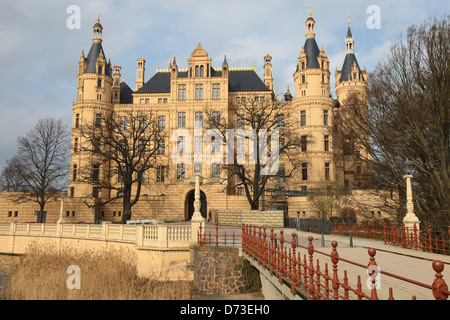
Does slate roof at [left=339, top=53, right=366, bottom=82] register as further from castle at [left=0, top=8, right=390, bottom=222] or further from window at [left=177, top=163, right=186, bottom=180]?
window at [left=177, top=163, right=186, bottom=180]

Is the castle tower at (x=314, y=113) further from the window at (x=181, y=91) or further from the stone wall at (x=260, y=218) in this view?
the stone wall at (x=260, y=218)

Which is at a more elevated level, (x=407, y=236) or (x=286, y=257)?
(x=286, y=257)

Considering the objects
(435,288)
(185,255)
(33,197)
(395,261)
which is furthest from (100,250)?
(33,197)

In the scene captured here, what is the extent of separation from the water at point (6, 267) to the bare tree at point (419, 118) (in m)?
22.1

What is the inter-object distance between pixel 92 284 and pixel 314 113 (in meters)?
42.2

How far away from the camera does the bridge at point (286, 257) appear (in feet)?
20.9

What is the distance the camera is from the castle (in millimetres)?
48906

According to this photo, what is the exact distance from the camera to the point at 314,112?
166 feet

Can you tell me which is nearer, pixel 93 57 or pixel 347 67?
pixel 93 57

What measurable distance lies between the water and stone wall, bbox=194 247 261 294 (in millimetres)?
9872

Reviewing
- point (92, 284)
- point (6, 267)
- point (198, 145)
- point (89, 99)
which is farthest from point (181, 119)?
point (92, 284)

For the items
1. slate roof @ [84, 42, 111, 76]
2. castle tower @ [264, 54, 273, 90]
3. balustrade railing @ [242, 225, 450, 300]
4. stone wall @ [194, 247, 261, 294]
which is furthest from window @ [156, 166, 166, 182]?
balustrade railing @ [242, 225, 450, 300]

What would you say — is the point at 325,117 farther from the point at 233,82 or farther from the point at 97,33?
the point at 97,33

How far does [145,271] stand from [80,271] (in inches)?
132
